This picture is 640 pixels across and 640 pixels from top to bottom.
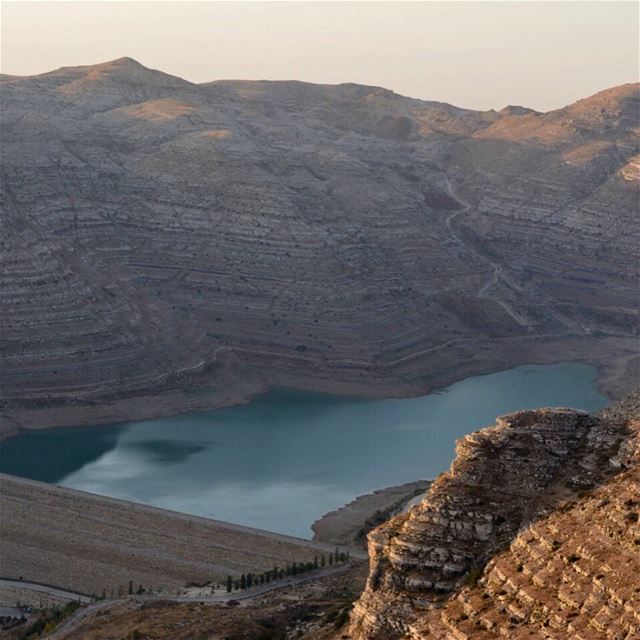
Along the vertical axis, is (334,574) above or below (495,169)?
below

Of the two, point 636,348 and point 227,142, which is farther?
point 227,142

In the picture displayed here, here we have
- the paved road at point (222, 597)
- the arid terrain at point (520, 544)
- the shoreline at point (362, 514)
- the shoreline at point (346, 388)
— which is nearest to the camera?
the arid terrain at point (520, 544)

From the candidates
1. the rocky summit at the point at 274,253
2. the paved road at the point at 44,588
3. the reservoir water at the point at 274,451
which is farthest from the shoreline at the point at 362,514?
the rocky summit at the point at 274,253

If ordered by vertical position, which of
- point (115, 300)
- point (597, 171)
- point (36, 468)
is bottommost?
point (36, 468)

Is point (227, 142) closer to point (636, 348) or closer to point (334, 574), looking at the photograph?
point (636, 348)

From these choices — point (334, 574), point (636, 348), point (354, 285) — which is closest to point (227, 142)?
point (354, 285)

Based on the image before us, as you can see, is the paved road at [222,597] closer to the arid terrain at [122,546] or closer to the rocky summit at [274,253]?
the arid terrain at [122,546]

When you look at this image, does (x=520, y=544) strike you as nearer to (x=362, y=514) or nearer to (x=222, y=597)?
(x=222, y=597)

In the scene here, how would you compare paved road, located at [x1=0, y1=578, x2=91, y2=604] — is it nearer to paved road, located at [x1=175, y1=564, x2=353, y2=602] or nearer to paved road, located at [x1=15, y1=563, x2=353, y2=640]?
paved road, located at [x1=15, y1=563, x2=353, y2=640]
